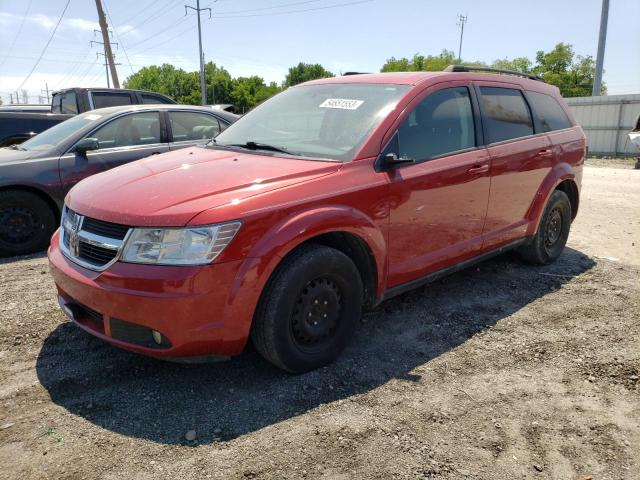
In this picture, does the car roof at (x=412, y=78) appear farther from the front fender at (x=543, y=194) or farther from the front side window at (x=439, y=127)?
the front fender at (x=543, y=194)

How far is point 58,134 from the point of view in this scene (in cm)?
612

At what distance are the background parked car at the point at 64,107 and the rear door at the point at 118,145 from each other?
329 centimetres

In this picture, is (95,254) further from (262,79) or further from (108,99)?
(262,79)

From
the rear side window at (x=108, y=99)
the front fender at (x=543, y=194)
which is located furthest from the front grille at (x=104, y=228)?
the rear side window at (x=108, y=99)

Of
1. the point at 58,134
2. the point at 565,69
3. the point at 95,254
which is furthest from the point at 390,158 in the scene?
the point at 565,69

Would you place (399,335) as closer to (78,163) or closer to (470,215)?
(470,215)

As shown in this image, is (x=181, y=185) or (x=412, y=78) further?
(x=412, y=78)

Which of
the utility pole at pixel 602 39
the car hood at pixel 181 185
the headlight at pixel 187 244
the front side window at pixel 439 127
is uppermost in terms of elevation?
the utility pole at pixel 602 39

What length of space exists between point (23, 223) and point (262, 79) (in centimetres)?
8383

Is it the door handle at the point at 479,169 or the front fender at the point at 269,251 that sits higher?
the door handle at the point at 479,169

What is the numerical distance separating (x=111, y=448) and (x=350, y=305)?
1.56m

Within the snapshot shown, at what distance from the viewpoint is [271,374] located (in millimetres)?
3160

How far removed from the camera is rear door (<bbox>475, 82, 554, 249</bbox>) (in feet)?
14.0

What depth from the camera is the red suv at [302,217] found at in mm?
2648
